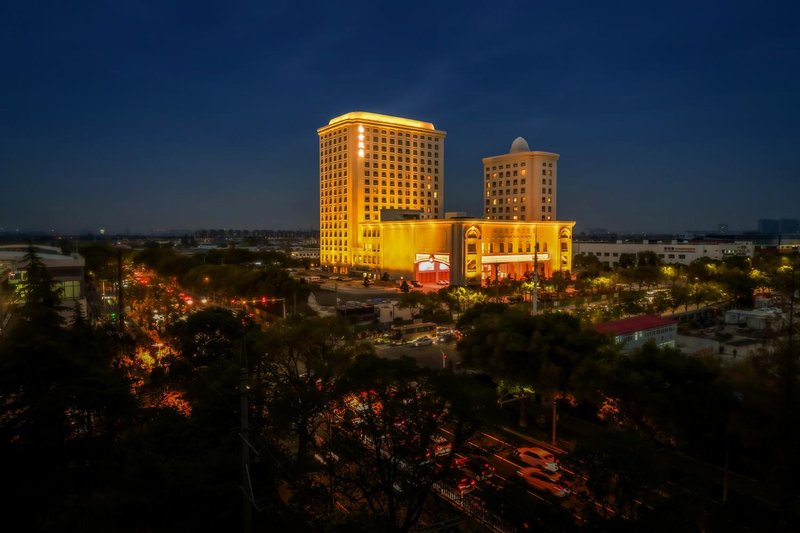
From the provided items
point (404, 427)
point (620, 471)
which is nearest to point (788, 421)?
point (620, 471)

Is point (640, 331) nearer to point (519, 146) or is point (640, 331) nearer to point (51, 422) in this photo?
point (51, 422)

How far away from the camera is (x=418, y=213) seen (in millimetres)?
67312

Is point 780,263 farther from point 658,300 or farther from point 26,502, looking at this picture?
point 26,502

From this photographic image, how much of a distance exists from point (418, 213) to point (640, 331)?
Answer: 4632 centimetres

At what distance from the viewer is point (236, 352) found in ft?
46.9

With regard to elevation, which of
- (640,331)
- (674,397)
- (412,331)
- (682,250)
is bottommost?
(412,331)

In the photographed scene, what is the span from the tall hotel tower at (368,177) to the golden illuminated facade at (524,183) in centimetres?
894

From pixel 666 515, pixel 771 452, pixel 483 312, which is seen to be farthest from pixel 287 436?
pixel 483 312

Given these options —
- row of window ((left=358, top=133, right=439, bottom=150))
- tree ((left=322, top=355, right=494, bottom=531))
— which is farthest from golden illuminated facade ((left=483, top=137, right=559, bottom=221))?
tree ((left=322, top=355, right=494, bottom=531))

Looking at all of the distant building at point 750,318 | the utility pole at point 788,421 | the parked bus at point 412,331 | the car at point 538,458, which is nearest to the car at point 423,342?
the parked bus at point 412,331

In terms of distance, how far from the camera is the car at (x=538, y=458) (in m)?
13.0

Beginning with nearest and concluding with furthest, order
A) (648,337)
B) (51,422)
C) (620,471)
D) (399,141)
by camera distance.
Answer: (620,471), (51,422), (648,337), (399,141)

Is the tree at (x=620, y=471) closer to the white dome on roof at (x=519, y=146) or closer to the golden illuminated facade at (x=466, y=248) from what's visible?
the golden illuminated facade at (x=466, y=248)

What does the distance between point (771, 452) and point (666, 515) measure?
5.36 m
